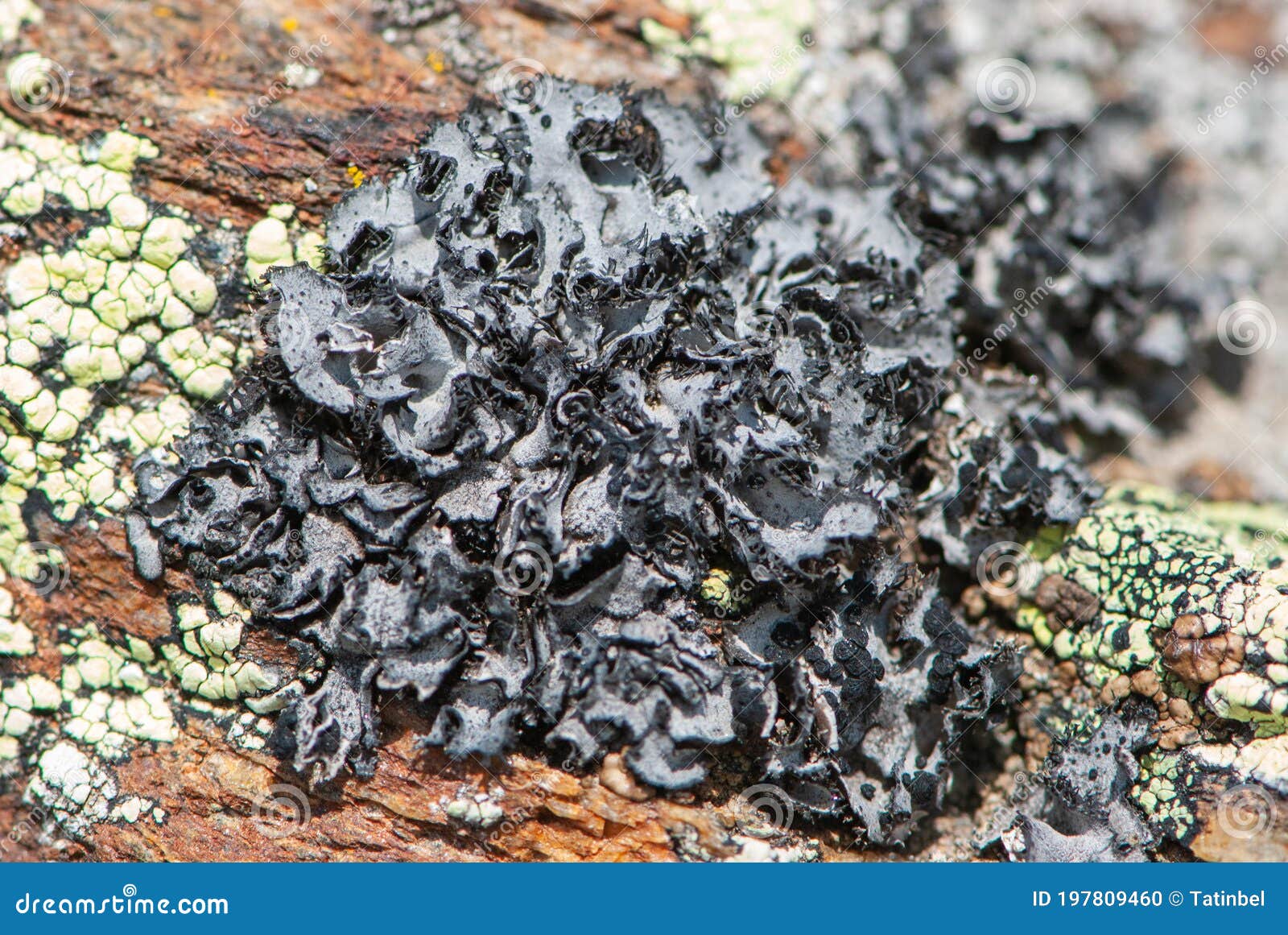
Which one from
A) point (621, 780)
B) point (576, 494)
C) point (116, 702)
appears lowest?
point (621, 780)

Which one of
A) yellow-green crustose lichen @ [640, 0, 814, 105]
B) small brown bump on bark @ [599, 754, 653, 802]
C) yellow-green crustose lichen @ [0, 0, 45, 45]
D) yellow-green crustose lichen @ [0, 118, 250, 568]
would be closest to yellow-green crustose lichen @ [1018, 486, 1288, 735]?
small brown bump on bark @ [599, 754, 653, 802]

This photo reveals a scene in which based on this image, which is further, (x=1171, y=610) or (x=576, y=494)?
(x=1171, y=610)

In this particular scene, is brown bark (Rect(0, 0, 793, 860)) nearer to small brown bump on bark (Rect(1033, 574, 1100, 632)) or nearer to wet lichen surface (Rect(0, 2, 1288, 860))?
wet lichen surface (Rect(0, 2, 1288, 860))

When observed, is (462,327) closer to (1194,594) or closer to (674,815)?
(674,815)

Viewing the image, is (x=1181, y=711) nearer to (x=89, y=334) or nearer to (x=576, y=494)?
(x=576, y=494)

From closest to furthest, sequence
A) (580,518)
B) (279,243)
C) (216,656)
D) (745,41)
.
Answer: (580,518)
(216,656)
(279,243)
(745,41)

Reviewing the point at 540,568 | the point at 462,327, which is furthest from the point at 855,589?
the point at 462,327

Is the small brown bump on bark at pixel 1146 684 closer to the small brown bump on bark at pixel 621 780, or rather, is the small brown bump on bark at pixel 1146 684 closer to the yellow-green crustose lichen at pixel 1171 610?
the yellow-green crustose lichen at pixel 1171 610

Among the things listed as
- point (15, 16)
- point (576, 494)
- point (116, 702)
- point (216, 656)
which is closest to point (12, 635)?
point (116, 702)
